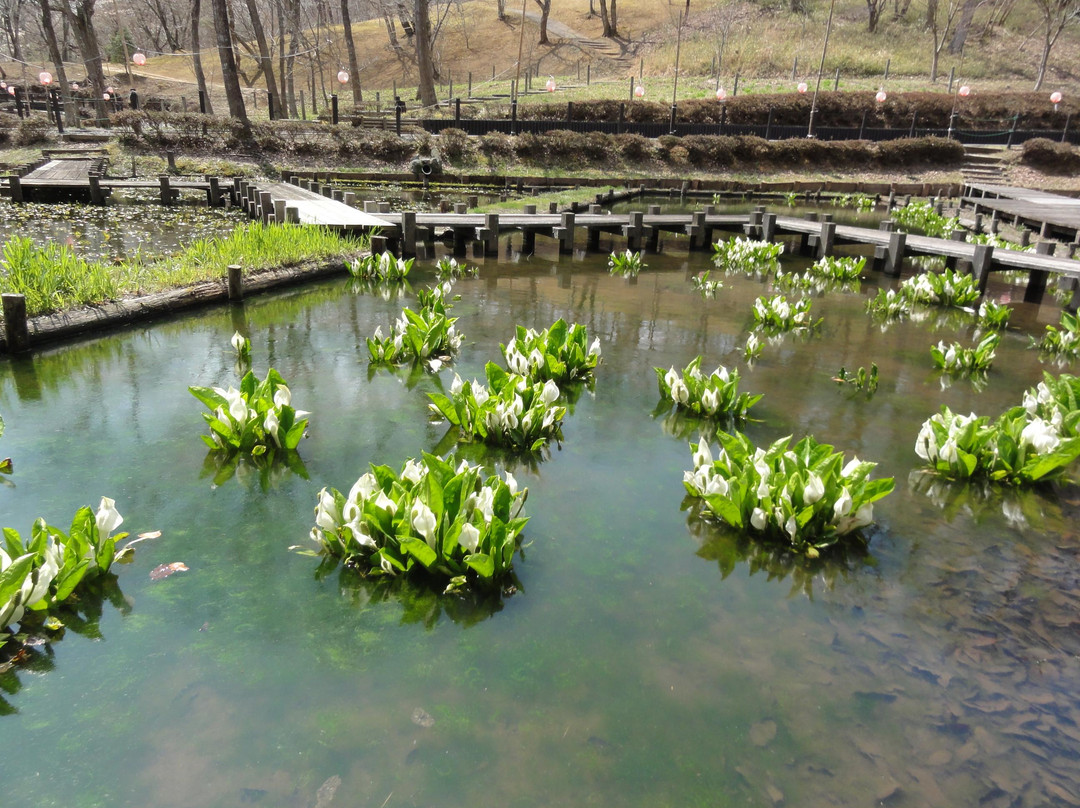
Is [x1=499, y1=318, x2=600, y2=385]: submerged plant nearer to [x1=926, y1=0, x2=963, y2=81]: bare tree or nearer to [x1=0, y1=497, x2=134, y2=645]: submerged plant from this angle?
[x1=0, y1=497, x2=134, y2=645]: submerged plant

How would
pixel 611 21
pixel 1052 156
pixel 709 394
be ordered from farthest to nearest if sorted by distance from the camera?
pixel 611 21 → pixel 1052 156 → pixel 709 394

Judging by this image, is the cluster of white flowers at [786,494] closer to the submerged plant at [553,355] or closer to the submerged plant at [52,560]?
the submerged plant at [553,355]

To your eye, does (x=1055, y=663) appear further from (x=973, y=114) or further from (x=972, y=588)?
(x=973, y=114)

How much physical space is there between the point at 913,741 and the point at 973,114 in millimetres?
40982

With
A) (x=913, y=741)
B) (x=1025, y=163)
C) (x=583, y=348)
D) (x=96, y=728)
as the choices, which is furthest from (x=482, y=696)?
(x=1025, y=163)

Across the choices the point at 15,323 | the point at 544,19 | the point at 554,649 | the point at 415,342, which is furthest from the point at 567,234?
the point at 544,19

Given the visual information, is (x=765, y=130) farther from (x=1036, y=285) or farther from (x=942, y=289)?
(x=942, y=289)

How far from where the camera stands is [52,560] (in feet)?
10.6

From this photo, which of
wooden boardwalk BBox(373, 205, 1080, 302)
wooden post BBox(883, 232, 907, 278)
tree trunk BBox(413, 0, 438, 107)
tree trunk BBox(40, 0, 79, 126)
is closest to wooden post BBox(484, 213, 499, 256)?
wooden boardwalk BBox(373, 205, 1080, 302)

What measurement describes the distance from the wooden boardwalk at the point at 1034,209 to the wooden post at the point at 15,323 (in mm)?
16765

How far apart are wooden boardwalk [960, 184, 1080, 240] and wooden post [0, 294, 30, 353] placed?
55.0 ft

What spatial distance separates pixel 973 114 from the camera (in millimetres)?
35375

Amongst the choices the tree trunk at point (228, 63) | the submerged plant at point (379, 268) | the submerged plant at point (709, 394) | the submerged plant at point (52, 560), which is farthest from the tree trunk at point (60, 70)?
the submerged plant at point (52, 560)

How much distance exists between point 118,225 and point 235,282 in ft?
26.3
